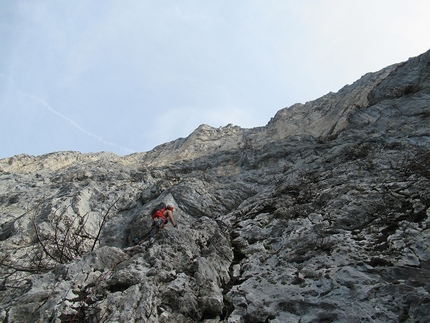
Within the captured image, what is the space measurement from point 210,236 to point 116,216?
6919 millimetres

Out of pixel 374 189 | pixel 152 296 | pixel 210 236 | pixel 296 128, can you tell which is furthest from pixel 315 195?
pixel 296 128

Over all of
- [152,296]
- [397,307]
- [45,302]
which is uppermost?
[45,302]

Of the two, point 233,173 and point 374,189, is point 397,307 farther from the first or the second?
point 233,173

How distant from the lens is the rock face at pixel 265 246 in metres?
4.17

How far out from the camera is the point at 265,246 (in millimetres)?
6379

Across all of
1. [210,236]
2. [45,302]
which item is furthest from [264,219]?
[45,302]

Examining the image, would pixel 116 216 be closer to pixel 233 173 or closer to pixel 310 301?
pixel 233 173

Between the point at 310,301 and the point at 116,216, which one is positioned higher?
the point at 116,216

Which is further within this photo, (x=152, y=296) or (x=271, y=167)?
(x=271, y=167)

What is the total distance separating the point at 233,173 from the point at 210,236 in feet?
28.0

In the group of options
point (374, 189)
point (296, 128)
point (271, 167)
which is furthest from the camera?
point (296, 128)

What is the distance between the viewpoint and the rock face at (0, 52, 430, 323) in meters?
4.17

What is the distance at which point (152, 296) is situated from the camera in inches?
174

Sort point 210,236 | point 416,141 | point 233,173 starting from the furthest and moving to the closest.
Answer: point 233,173 < point 416,141 < point 210,236
